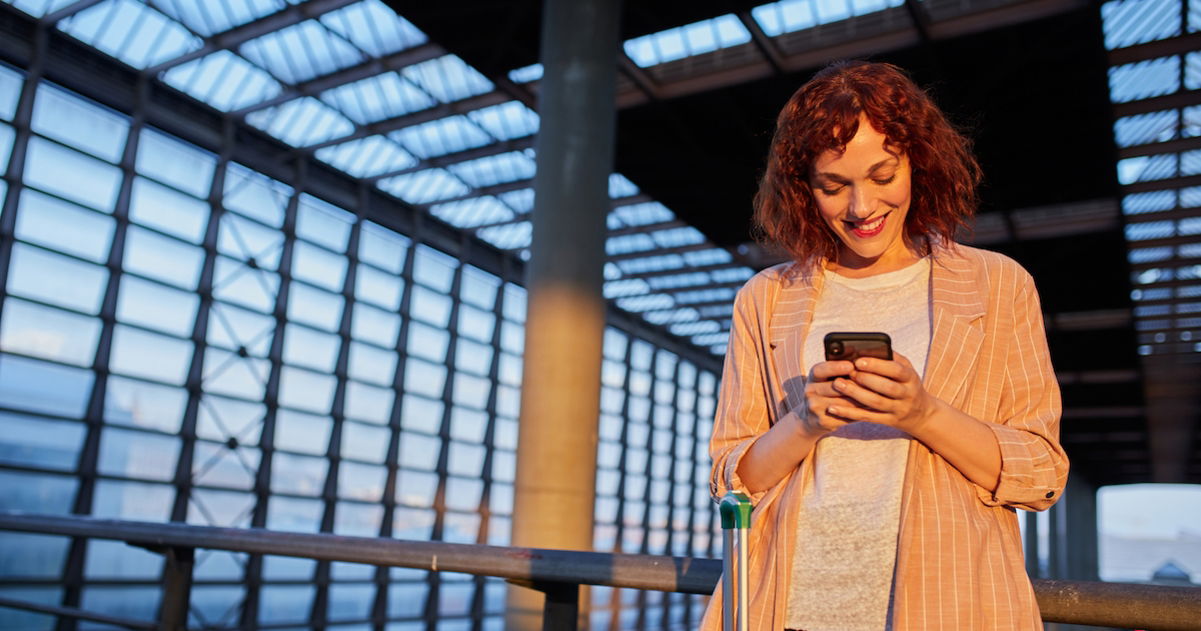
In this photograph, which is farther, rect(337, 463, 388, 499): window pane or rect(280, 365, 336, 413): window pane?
rect(337, 463, 388, 499): window pane

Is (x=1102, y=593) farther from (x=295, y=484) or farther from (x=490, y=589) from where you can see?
(x=490, y=589)

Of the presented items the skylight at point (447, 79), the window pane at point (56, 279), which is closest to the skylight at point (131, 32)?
the window pane at point (56, 279)

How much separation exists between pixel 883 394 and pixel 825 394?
0.30ft

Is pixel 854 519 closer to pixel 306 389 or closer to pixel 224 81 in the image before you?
pixel 224 81

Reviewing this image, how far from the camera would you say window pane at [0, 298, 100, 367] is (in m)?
18.2

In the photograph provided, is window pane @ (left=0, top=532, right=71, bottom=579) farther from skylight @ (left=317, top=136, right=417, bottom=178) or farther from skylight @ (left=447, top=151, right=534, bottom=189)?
skylight @ (left=447, top=151, right=534, bottom=189)

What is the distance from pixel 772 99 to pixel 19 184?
13744mm

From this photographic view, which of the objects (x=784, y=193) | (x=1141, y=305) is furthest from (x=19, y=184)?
(x=1141, y=305)

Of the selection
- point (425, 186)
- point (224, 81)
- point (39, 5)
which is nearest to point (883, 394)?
point (39, 5)

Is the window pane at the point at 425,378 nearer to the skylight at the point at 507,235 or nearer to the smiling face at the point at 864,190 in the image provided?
the skylight at the point at 507,235

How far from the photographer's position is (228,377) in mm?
22266

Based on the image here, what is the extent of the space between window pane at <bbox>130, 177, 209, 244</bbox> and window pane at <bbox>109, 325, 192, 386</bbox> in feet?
7.33

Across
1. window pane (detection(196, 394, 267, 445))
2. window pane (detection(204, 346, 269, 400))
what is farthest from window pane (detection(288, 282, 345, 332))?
window pane (detection(196, 394, 267, 445))

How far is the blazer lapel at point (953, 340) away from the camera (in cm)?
174
